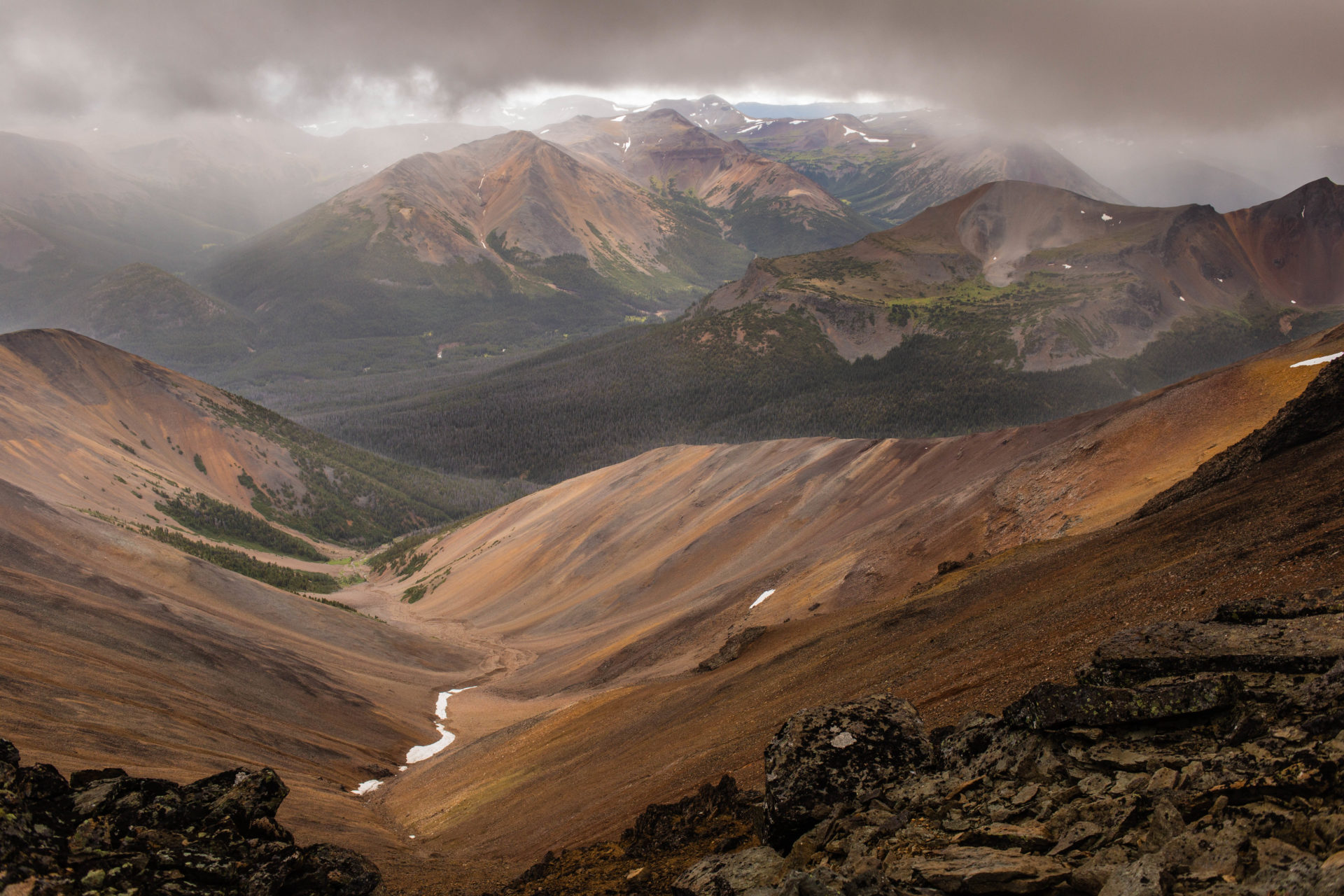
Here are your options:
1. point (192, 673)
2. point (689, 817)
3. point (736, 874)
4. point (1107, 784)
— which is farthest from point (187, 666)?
point (1107, 784)

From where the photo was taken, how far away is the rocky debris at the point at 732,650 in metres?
36.3

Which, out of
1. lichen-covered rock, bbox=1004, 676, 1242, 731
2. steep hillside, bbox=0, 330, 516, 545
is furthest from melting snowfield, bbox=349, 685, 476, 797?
steep hillside, bbox=0, 330, 516, 545

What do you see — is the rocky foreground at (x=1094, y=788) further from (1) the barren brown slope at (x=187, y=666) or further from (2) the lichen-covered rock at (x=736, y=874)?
(1) the barren brown slope at (x=187, y=666)

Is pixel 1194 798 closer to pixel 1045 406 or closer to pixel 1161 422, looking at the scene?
pixel 1161 422

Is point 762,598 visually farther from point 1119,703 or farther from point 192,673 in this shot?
point 1119,703

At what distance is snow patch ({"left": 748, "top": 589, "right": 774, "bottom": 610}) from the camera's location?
47.8 m

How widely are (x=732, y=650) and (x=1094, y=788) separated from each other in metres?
27.0

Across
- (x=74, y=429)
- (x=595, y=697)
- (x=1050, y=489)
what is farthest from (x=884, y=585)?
(x=74, y=429)

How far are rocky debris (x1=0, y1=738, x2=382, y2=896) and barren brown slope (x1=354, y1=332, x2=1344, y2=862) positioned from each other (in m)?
7.08

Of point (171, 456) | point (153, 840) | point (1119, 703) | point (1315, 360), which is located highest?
point (171, 456)

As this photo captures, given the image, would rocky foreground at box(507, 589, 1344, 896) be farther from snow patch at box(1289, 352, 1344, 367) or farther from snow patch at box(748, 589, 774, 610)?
snow patch at box(748, 589, 774, 610)

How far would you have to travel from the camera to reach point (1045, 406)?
656 feet

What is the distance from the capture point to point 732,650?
36.8m

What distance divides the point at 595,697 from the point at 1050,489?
2607 centimetres
